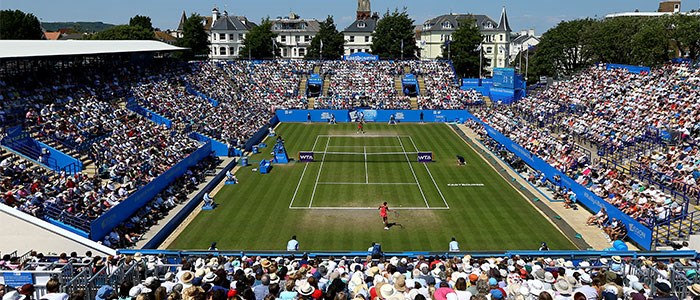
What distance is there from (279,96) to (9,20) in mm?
49457

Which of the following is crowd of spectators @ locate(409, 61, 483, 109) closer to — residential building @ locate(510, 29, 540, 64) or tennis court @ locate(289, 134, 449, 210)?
tennis court @ locate(289, 134, 449, 210)

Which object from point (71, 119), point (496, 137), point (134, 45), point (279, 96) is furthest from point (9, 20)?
point (496, 137)

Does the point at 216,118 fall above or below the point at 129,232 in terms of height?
above

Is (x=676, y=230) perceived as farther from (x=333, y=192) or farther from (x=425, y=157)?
(x=425, y=157)

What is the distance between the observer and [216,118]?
163 feet

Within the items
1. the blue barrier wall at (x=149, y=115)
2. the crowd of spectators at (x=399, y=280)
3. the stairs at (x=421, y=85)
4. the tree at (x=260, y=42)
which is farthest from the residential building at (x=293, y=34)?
the crowd of spectators at (x=399, y=280)

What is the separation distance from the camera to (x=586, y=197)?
2800 centimetres

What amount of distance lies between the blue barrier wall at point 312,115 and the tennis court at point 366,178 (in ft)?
45.8

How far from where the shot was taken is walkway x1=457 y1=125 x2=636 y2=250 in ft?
75.9

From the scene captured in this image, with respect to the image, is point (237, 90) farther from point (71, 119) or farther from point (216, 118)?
point (71, 119)

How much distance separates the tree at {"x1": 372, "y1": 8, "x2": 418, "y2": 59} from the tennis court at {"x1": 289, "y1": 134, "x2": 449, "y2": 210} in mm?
49601

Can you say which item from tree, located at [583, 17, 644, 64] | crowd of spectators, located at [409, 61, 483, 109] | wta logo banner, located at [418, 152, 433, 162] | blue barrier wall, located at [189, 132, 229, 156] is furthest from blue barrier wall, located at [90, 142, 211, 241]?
tree, located at [583, 17, 644, 64]

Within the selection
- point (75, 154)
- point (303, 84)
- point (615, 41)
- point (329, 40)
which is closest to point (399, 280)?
point (75, 154)

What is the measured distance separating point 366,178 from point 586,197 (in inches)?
516
